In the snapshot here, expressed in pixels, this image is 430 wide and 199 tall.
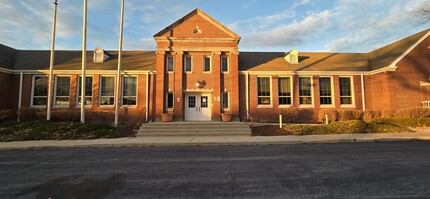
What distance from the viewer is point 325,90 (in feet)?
71.7

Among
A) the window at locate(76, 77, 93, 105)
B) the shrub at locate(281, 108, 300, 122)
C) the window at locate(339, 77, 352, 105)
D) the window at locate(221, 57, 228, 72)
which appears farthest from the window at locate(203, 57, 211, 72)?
the window at locate(339, 77, 352, 105)

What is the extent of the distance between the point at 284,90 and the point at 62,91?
1918 centimetres

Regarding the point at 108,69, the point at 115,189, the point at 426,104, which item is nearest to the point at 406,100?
the point at 426,104

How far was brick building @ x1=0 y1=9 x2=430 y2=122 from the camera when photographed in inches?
788

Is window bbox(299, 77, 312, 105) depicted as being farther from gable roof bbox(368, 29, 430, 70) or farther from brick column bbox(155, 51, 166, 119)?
brick column bbox(155, 51, 166, 119)

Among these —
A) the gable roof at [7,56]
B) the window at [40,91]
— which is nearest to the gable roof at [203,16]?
the window at [40,91]

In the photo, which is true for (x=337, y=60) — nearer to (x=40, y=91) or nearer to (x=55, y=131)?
(x=55, y=131)

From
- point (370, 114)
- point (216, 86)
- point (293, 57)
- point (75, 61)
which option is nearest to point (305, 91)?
point (293, 57)

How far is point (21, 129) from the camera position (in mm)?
15078

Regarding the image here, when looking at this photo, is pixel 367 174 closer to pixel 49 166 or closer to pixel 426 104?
pixel 49 166

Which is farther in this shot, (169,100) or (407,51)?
(169,100)

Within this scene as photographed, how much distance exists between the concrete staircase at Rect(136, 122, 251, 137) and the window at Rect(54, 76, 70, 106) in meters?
9.41

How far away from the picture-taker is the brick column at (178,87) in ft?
64.4

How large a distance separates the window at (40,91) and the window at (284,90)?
20.2 metres
